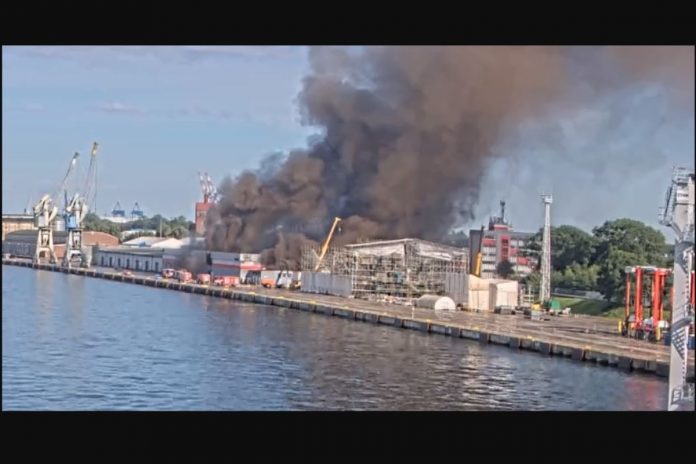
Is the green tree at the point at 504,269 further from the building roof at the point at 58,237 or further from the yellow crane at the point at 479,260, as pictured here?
the building roof at the point at 58,237

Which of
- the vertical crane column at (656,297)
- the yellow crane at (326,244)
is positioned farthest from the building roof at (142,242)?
the vertical crane column at (656,297)

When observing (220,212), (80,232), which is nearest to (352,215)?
(220,212)

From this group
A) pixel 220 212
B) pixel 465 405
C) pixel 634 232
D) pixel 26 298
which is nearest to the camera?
pixel 465 405

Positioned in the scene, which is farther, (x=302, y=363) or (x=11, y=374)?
(x=302, y=363)

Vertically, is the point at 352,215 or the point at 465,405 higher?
the point at 352,215

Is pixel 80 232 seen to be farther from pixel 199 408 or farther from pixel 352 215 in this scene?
pixel 199 408
